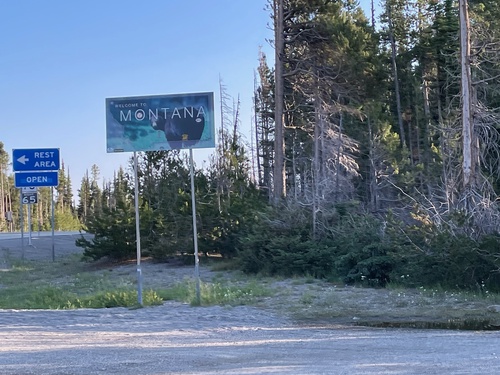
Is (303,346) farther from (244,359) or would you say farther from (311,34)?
(311,34)

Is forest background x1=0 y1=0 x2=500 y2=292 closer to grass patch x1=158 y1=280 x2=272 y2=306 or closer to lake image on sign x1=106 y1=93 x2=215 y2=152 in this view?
grass patch x1=158 y1=280 x2=272 y2=306

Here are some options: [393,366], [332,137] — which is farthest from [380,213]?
[393,366]

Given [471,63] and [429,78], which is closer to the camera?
[471,63]

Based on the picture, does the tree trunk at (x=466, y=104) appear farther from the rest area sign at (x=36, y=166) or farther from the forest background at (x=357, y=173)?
the rest area sign at (x=36, y=166)

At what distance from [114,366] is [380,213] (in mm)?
21038

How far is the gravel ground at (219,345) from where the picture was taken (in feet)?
27.8

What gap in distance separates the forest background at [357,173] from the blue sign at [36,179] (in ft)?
9.99

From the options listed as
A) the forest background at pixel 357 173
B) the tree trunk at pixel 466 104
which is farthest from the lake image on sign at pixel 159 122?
the tree trunk at pixel 466 104

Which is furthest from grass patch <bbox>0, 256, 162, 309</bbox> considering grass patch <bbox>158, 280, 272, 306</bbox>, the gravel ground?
the gravel ground

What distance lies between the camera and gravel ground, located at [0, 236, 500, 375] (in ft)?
27.8

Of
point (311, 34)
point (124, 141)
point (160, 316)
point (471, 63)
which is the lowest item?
point (160, 316)

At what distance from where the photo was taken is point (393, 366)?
8.48 metres

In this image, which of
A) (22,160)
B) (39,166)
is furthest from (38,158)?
(22,160)

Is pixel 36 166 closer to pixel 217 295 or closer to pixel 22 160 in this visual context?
pixel 22 160
